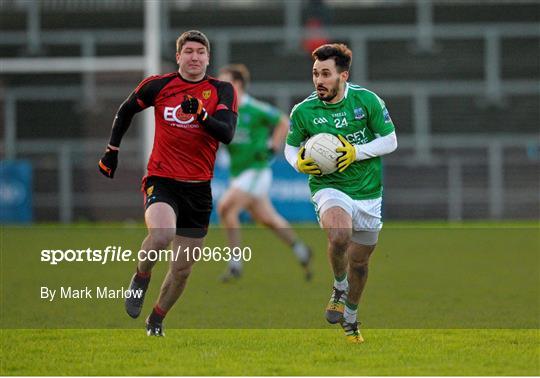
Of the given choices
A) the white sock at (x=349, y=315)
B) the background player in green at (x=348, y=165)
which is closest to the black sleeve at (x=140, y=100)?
the background player in green at (x=348, y=165)

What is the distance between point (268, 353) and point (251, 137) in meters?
6.71

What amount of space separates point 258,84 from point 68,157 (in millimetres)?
5363

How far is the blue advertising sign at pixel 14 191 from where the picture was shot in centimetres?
2342

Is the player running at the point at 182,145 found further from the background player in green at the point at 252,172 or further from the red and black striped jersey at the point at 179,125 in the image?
Answer: the background player in green at the point at 252,172

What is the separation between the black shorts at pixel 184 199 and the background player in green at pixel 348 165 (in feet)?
2.30

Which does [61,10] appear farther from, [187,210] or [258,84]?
[187,210]

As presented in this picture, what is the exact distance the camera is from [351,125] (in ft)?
25.3

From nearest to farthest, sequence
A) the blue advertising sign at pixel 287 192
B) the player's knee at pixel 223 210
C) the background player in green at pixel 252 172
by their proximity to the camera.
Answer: the background player in green at pixel 252 172 < the player's knee at pixel 223 210 < the blue advertising sign at pixel 287 192

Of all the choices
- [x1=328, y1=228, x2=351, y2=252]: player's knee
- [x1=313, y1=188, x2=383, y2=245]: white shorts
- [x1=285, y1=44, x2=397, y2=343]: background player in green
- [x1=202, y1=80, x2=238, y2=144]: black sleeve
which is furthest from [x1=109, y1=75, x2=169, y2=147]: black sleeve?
[x1=328, y1=228, x2=351, y2=252]: player's knee

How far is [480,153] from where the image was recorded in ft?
80.5

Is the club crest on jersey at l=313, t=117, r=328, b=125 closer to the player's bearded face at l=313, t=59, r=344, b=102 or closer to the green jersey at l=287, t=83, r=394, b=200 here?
the green jersey at l=287, t=83, r=394, b=200

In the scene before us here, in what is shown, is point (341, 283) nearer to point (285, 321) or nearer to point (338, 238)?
point (338, 238)

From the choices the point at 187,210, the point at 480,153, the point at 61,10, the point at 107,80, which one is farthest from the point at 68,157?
the point at 187,210

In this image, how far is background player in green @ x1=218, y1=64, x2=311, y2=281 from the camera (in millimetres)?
13164
